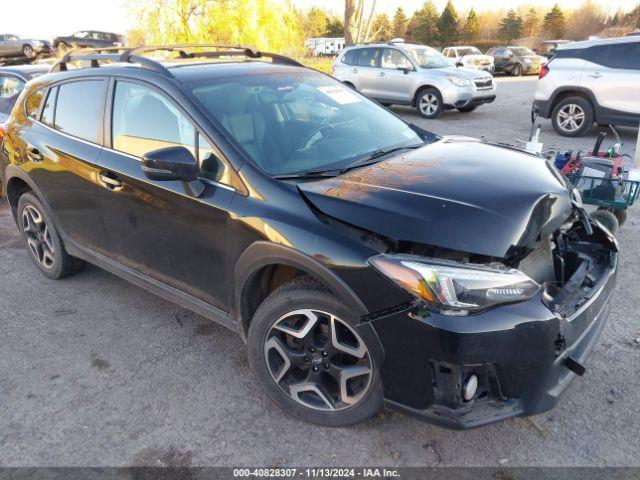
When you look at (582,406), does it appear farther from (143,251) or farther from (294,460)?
(143,251)

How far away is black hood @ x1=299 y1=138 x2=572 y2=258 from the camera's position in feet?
7.25

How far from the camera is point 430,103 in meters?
12.4

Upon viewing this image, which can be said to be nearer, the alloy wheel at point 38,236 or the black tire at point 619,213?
the alloy wheel at point 38,236

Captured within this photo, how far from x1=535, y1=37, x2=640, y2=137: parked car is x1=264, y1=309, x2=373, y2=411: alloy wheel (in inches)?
348

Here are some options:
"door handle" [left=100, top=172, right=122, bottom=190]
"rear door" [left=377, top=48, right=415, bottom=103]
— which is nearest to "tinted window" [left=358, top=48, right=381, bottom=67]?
"rear door" [left=377, top=48, right=415, bottom=103]

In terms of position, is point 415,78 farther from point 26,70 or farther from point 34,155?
point 34,155

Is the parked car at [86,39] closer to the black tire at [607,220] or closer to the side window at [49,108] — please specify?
the side window at [49,108]

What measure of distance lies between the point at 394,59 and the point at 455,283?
11.9 meters

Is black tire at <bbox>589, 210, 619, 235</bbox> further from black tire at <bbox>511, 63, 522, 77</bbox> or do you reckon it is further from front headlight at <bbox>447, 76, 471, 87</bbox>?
black tire at <bbox>511, 63, 522, 77</bbox>

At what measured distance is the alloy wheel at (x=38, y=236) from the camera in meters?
4.23

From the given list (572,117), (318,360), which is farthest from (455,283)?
(572,117)

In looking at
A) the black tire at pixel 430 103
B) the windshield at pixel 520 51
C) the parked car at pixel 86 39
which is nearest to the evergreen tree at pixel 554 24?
the windshield at pixel 520 51

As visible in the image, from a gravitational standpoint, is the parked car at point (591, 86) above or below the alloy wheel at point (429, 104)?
above

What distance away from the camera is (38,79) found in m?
4.14
